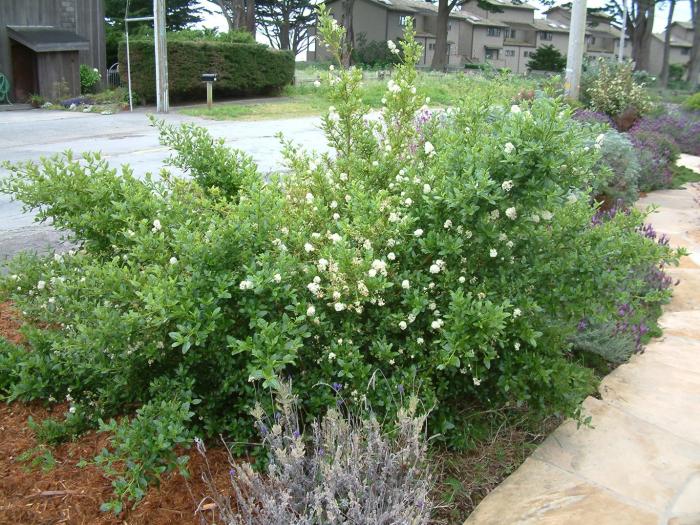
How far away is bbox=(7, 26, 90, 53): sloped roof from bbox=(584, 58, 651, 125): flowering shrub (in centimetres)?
1622

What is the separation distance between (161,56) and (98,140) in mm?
6612

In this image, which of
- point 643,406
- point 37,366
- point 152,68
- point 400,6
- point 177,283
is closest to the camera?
point 177,283

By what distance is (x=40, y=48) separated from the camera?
21750 millimetres

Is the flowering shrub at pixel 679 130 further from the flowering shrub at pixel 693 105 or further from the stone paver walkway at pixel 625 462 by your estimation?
the stone paver walkway at pixel 625 462

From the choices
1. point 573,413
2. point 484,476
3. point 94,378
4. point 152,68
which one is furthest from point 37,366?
point 152,68

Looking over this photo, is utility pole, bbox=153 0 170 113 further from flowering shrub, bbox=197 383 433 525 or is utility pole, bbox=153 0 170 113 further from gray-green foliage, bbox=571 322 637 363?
flowering shrub, bbox=197 383 433 525

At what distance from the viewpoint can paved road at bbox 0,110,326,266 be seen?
713 centimetres

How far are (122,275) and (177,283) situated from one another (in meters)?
0.29

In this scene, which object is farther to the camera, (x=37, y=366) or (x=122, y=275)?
(x=37, y=366)

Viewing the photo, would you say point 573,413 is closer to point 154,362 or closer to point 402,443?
point 402,443

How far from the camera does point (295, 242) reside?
10.1 ft

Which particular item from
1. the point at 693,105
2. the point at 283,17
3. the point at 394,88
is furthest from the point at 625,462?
the point at 283,17

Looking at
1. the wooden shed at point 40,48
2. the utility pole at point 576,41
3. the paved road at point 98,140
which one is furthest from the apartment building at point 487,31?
the utility pole at point 576,41

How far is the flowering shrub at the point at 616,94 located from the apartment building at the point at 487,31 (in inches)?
1619
